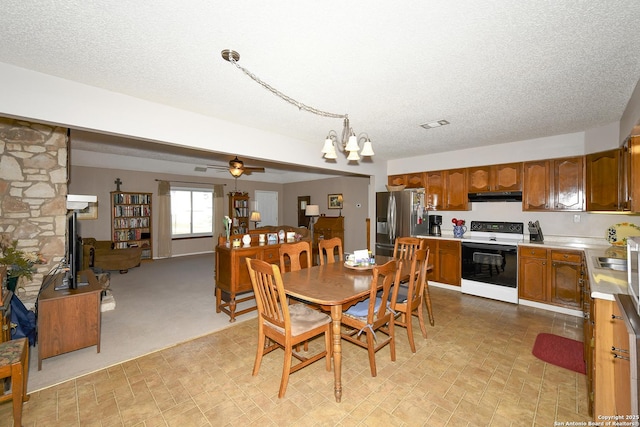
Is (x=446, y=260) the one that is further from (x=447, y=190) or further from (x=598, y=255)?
(x=598, y=255)

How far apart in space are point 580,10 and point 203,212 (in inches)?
351

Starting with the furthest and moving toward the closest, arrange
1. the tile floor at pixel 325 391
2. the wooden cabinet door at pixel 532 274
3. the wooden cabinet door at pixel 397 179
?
the wooden cabinet door at pixel 397 179, the wooden cabinet door at pixel 532 274, the tile floor at pixel 325 391

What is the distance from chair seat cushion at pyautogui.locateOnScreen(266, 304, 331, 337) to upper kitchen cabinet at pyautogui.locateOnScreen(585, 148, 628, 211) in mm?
3013

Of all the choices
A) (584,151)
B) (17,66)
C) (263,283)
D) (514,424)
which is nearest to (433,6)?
(263,283)

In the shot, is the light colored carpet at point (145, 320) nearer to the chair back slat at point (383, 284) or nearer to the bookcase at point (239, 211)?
the chair back slat at point (383, 284)

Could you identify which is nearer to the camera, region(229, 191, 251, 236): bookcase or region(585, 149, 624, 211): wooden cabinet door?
region(585, 149, 624, 211): wooden cabinet door

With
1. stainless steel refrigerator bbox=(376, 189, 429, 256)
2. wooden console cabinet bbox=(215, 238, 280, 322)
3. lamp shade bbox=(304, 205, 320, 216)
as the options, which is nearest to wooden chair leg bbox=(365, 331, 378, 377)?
wooden console cabinet bbox=(215, 238, 280, 322)

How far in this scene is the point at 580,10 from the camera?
4.83 ft

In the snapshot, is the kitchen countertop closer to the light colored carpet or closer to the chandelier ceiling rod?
the chandelier ceiling rod

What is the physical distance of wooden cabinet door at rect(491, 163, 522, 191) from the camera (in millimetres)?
4258

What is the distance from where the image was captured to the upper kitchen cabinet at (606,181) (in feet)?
9.25

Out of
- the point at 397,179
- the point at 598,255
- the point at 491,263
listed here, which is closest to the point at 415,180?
the point at 397,179

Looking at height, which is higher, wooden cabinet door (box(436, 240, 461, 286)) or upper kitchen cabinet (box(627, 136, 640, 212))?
upper kitchen cabinet (box(627, 136, 640, 212))

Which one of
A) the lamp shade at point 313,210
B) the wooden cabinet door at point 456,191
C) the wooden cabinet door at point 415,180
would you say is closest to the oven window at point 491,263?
the wooden cabinet door at point 456,191
